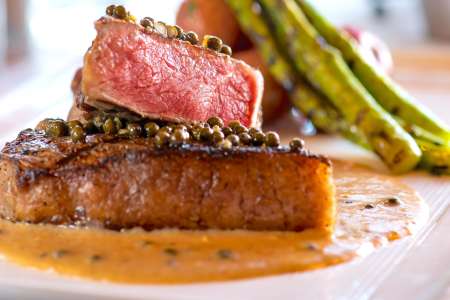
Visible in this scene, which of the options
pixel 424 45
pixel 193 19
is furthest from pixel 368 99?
pixel 424 45

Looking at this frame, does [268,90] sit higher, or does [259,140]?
[268,90]

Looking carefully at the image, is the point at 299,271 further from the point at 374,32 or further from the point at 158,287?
the point at 374,32

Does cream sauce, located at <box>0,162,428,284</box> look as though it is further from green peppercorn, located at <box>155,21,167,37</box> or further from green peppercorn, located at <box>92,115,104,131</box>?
green peppercorn, located at <box>155,21,167,37</box>

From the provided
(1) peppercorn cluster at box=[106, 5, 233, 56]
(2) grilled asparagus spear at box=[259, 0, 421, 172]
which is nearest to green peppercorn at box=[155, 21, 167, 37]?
(1) peppercorn cluster at box=[106, 5, 233, 56]

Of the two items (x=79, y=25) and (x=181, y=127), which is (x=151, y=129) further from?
(x=79, y=25)

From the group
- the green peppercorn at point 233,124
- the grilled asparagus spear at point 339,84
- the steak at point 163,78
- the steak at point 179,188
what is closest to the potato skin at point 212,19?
the grilled asparagus spear at point 339,84

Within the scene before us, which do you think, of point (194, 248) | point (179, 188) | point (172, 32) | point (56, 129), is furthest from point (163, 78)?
point (194, 248)

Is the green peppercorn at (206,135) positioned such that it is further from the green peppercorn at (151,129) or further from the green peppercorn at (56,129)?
the green peppercorn at (56,129)
